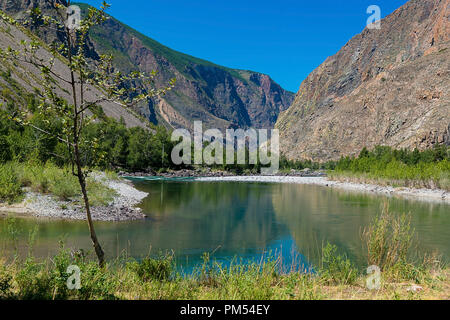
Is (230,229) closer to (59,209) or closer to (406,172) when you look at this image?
(59,209)

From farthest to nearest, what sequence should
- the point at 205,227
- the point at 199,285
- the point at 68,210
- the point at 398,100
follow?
the point at 398,100
the point at 205,227
the point at 68,210
the point at 199,285

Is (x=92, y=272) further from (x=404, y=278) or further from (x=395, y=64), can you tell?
(x=395, y=64)

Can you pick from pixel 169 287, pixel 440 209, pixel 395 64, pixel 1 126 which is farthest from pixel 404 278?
pixel 395 64

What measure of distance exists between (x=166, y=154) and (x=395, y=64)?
134 m

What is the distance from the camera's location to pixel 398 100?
439 ft

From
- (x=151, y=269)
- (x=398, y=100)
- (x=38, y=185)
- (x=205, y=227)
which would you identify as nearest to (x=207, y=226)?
(x=205, y=227)

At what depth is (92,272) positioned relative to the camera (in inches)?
261

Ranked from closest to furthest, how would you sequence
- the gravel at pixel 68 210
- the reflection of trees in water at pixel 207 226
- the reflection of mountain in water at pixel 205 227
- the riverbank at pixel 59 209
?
1. the reflection of mountain in water at pixel 205 227
2. the reflection of trees in water at pixel 207 226
3. the riverbank at pixel 59 209
4. the gravel at pixel 68 210

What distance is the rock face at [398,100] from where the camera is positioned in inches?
4513

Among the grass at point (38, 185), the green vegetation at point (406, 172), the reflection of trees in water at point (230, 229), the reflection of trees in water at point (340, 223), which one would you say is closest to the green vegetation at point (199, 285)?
the reflection of trees in water at point (230, 229)

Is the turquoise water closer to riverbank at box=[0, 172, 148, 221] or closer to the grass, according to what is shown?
riverbank at box=[0, 172, 148, 221]

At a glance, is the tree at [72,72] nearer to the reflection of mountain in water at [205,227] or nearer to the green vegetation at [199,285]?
the green vegetation at [199,285]

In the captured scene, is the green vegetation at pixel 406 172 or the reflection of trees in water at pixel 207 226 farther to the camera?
the green vegetation at pixel 406 172

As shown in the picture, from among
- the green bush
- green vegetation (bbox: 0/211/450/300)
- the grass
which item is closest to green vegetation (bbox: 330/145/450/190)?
the grass
